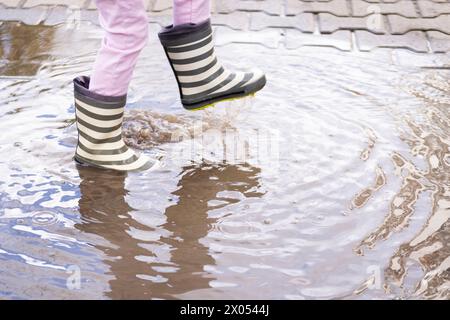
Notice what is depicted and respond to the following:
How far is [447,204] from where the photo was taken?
8.41 ft

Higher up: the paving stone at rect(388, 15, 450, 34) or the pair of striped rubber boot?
the paving stone at rect(388, 15, 450, 34)

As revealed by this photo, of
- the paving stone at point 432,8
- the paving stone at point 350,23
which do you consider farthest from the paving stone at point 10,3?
the paving stone at point 432,8

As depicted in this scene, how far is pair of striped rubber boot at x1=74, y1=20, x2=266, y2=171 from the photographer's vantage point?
2.71m

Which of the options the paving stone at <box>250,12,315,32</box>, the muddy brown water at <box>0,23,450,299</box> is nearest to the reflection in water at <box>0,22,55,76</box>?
the muddy brown water at <box>0,23,450,299</box>

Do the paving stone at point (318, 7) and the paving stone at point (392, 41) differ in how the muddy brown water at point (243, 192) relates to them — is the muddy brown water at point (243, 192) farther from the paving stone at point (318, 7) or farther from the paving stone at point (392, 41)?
the paving stone at point (318, 7)

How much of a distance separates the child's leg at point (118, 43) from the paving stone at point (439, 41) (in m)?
1.93

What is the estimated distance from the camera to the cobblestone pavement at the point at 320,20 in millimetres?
4051

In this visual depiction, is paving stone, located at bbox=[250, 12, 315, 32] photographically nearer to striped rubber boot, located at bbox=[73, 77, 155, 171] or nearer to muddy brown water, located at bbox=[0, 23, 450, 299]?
A: muddy brown water, located at bbox=[0, 23, 450, 299]

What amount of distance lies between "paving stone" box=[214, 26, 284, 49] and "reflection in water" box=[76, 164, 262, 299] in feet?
4.60

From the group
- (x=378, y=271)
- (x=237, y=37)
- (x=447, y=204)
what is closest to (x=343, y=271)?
(x=378, y=271)

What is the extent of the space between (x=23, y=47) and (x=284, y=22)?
1446 mm

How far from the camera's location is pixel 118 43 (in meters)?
2.63

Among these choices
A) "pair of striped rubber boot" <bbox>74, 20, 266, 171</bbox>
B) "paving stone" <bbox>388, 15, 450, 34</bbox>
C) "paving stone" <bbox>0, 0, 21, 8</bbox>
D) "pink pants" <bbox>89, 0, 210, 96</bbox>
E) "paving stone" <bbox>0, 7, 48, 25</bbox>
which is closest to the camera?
"pink pants" <bbox>89, 0, 210, 96</bbox>

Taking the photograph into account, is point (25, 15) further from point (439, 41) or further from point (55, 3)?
point (439, 41)
